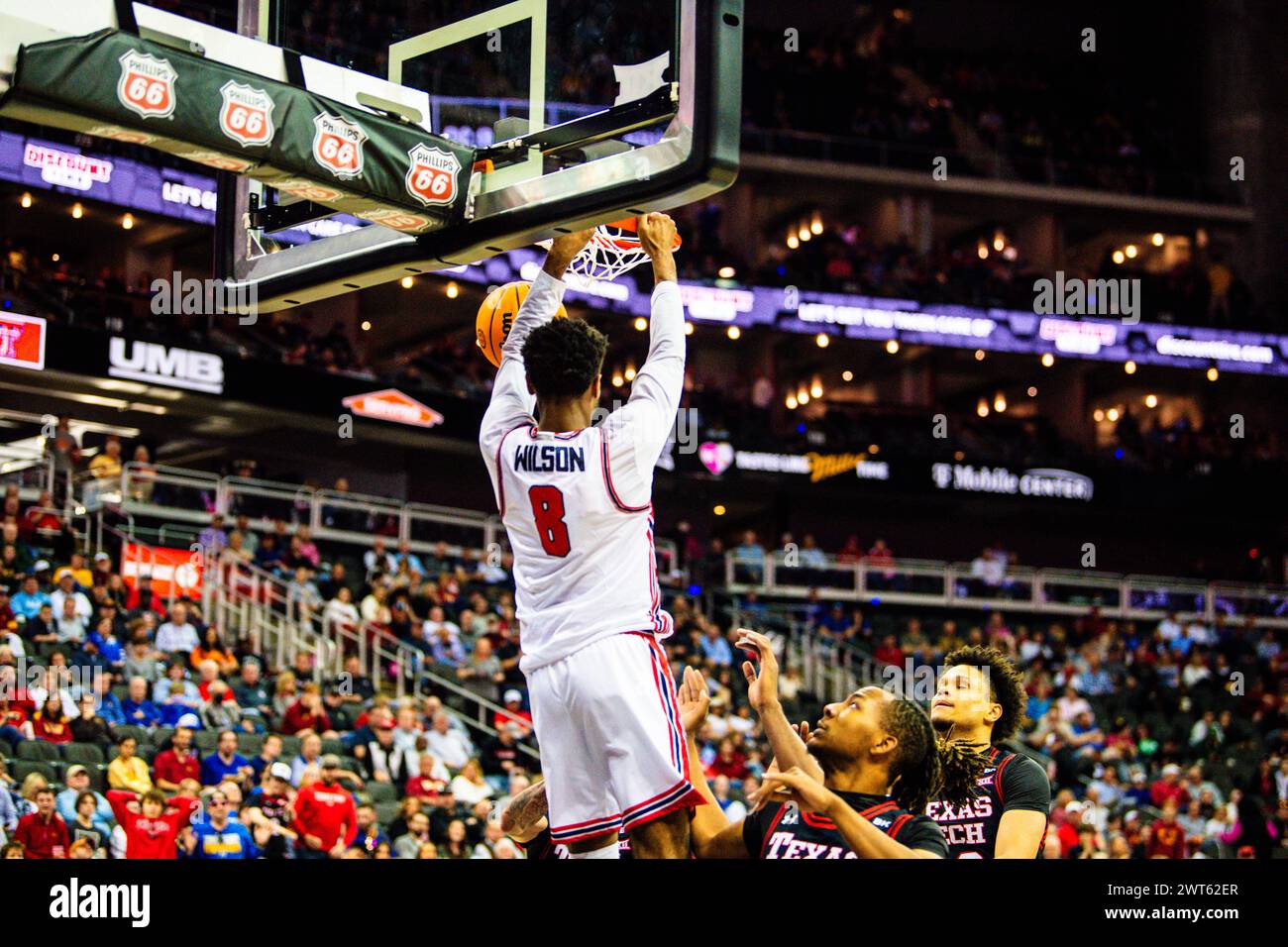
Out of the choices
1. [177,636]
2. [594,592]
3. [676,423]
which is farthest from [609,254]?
[676,423]

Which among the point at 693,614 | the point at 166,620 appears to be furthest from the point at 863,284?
the point at 166,620

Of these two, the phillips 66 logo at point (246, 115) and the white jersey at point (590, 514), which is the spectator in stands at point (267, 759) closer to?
the phillips 66 logo at point (246, 115)

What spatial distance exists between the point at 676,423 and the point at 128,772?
14505 mm

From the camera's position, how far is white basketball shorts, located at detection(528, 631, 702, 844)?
4.33 metres

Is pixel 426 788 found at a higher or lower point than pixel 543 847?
lower

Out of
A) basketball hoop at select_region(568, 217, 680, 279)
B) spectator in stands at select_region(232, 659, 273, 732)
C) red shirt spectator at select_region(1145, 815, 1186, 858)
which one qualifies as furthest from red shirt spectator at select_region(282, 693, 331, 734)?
basketball hoop at select_region(568, 217, 680, 279)

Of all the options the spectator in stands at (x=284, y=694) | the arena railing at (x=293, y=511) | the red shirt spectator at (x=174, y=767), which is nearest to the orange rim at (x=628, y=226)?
the red shirt spectator at (x=174, y=767)

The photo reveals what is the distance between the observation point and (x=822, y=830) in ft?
12.9

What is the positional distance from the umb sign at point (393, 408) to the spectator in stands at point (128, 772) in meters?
12.6

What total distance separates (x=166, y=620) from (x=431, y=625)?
3085 millimetres

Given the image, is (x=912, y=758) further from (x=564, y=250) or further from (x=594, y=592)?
(x=564, y=250)

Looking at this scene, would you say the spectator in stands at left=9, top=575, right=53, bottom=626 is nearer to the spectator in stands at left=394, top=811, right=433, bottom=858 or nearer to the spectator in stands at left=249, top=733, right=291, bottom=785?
the spectator in stands at left=249, top=733, right=291, bottom=785

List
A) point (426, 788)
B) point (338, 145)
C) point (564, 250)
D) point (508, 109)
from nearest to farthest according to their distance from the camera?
point (564, 250)
point (338, 145)
point (508, 109)
point (426, 788)

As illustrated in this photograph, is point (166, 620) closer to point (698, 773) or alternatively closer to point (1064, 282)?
point (698, 773)
